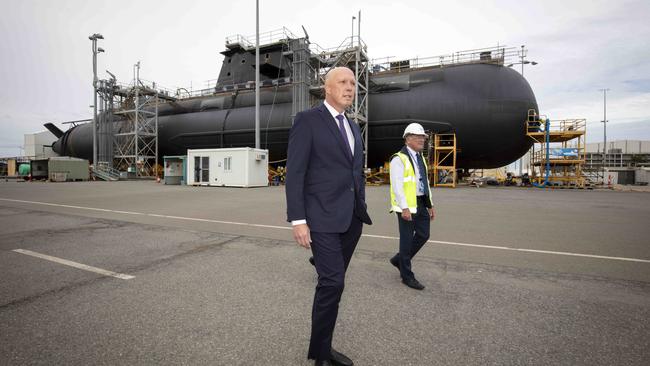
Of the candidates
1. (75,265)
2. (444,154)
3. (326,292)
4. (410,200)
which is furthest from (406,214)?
(444,154)

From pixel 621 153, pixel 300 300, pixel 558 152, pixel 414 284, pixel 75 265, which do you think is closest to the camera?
pixel 300 300

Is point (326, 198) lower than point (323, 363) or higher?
higher

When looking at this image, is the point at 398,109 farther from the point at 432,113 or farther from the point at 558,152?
the point at 558,152

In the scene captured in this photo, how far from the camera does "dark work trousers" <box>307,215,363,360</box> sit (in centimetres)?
186

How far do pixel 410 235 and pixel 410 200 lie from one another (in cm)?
39

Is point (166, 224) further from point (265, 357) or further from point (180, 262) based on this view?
point (265, 357)

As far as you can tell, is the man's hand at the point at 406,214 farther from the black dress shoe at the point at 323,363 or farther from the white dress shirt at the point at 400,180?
the black dress shoe at the point at 323,363

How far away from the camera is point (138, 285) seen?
125 inches

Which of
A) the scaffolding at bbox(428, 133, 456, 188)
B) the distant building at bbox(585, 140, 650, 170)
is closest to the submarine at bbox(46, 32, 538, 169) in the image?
the scaffolding at bbox(428, 133, 456, 188)

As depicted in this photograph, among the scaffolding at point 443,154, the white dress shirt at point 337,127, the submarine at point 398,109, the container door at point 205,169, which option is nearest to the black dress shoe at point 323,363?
the white dress shirt at point 337,127

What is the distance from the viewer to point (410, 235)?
11.0 feet

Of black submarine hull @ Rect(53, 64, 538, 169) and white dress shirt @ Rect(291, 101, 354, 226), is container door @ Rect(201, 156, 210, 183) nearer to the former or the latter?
black submarine hull @ Rect(53, 64, 538, 169)

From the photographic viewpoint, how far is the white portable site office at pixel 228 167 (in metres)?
18.5

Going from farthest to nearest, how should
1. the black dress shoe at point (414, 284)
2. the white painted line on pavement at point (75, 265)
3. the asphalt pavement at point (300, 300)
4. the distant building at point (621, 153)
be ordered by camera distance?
the distant building at point (621, 153)
the white painted line on pavement at point (75, 265)
the black dress shoe at point (414, 284)
the asphalt pavement at point (300, 300)
